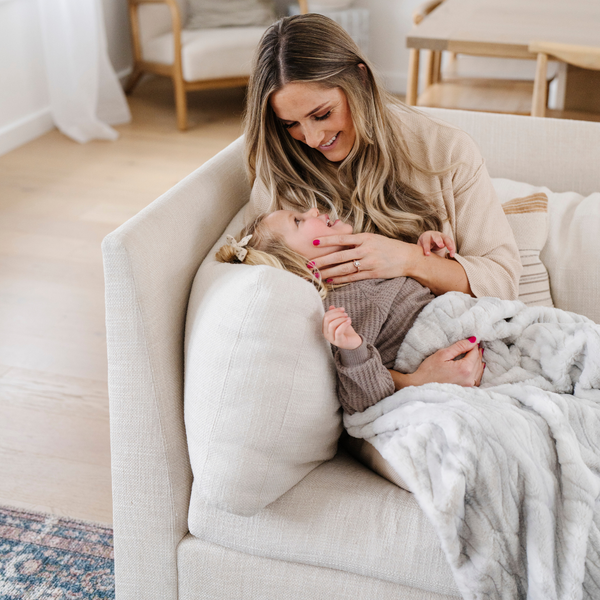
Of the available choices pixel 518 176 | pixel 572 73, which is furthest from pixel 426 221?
pixel 572 73

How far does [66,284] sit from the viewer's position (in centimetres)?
255

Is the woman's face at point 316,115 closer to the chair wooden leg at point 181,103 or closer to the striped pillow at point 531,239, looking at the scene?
the striped pillow at point 531,239

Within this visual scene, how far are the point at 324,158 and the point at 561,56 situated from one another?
1189 mm

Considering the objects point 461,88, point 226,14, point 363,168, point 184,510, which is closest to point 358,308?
point 363,168

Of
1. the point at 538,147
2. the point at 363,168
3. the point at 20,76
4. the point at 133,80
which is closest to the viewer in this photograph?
the point at 363,168

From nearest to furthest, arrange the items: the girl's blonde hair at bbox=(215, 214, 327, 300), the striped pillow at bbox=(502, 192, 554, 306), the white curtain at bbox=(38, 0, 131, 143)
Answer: the girl's blonde hair at bbox=(215, 214, 327, 300), the striped pillow at bbox=(502, 192, 554, 306), the white curtain at bbox=(38, 0, 131, 143)

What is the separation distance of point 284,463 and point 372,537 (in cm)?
18

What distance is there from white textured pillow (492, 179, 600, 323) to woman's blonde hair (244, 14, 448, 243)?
30 cm

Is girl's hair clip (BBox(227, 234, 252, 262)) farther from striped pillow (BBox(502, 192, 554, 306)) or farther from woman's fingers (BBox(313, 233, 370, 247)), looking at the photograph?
striped pillow (BBox(502, 192, 554, 306))

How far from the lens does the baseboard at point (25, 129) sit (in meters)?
3.71

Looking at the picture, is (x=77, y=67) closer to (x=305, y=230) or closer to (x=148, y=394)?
(x=305, y=230)

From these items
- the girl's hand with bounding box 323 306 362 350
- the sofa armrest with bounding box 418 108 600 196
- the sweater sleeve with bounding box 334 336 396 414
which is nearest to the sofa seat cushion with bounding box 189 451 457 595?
the sweater sleeve with bounding box 334 336 396 414

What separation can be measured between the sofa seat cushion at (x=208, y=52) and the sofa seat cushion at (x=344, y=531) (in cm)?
322

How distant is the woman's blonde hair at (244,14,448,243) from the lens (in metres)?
1.36
